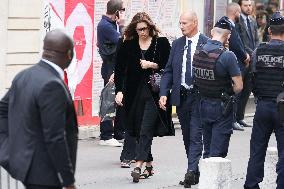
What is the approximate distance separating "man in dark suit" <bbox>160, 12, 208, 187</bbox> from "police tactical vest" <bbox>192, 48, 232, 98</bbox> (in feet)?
2.07

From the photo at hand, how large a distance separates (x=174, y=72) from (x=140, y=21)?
0.74 m

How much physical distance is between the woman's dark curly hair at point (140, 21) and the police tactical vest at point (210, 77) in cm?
121

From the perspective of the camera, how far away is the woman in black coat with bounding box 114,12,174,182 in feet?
37.9

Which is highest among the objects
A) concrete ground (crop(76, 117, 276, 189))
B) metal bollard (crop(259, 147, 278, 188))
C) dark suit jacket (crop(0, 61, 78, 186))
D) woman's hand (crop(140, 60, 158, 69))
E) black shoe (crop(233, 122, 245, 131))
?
dark suit jacket (crop(0, 61, 78, 186))

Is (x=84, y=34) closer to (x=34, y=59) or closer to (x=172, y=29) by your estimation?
(x=34, y=59)

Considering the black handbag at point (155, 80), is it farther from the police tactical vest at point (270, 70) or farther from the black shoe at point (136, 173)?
the police tactical vest at point (270, 70)

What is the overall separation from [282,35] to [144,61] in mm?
1920

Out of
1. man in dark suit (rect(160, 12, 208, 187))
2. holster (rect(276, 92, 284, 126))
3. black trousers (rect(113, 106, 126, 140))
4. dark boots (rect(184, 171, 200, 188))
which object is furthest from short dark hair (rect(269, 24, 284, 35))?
black trousers (rect(113, 106, 126, 140))

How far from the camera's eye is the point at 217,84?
1041 cm

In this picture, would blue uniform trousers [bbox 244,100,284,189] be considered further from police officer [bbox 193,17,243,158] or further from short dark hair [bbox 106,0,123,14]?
short dark hair [bbox 106,0,123,14]

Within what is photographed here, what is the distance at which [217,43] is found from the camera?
415 inches

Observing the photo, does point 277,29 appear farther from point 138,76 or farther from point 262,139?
point 138,76

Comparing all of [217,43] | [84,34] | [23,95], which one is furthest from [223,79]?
[84,34]

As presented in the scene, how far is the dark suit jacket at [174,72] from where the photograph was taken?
36.9 ft
